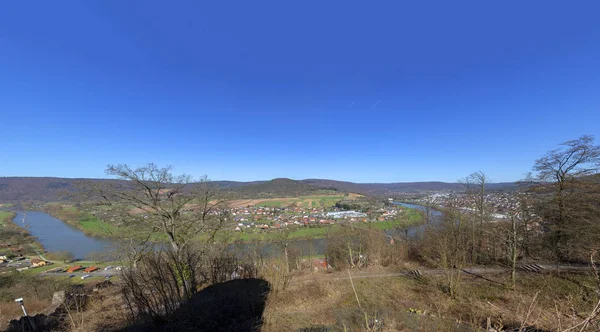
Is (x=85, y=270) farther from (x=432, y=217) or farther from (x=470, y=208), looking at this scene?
(x=470, y=208)

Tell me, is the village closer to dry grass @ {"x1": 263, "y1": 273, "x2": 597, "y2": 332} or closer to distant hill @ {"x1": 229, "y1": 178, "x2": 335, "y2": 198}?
dry grass @ {"x1": 263, "y1": 273, "x2": 597, "y2": 332}

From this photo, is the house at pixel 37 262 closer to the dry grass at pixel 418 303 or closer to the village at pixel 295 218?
the village at pixel 295 218

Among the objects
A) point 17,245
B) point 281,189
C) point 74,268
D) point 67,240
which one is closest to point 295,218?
point 74,268

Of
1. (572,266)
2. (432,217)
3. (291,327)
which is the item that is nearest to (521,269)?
(572,266)

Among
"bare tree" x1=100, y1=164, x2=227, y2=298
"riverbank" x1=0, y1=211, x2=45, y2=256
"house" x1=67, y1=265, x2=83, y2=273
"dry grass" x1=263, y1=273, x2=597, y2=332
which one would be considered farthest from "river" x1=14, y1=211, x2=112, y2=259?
"dry grass" x1=263, y1=273, x2=597, y2=332

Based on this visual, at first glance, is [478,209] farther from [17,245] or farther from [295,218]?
[17,245]

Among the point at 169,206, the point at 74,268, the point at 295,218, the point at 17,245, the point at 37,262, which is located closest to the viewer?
the point at 169,206

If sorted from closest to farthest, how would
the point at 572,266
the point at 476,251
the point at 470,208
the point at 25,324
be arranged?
the point at 25,324
the point at 572,266
the point at 476,251
the point at 470,208

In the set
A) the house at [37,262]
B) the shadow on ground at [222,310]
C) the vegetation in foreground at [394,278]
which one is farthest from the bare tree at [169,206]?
the house at [37,262]
